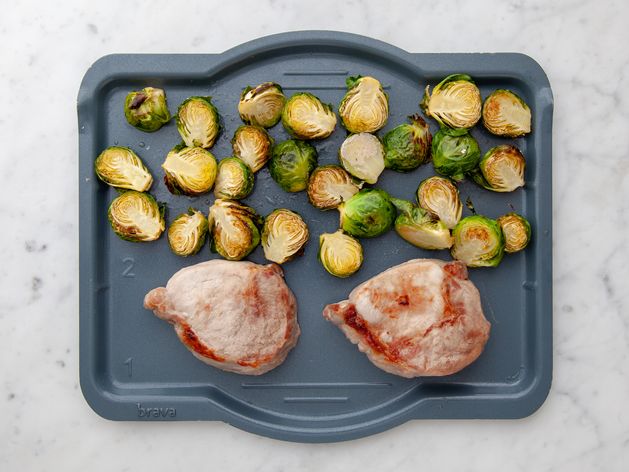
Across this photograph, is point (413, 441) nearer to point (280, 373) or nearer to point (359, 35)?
point (280, 373)

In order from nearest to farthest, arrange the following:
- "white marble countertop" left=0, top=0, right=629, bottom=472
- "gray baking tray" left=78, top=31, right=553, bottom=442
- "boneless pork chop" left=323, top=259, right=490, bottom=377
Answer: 1. "boneless pork chop" left=323, top=259, right=490, bottom=377
2. "gray baking tray" left=78, top=31, right=553, bottom=442
3. "white marble countertop" left=0, top=0, right=629, bottom=472

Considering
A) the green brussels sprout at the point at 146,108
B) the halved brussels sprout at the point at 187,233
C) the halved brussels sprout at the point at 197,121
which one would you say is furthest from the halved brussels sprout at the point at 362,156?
the green brussels sprout at the point at 146,108

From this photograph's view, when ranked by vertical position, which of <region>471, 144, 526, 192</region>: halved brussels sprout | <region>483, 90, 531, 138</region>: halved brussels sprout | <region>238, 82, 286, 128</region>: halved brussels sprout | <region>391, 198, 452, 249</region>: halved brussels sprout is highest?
<region>238, 82, 286, 128</region>: halved brussels sprout

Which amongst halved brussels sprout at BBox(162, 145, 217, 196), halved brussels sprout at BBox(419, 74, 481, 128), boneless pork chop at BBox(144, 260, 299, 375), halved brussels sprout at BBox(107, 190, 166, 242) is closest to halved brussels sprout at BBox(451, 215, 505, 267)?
halved brussels sprout at BBox(419, 74, 481, 128)

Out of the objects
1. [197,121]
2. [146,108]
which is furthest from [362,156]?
[146,108]

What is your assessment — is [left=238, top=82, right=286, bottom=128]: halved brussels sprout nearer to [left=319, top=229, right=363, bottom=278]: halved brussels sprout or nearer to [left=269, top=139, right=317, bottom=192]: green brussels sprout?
[left=269, top=139, right=317, bottom=192]: green brussels sprout

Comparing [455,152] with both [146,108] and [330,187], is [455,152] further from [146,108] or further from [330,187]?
[146,108]
